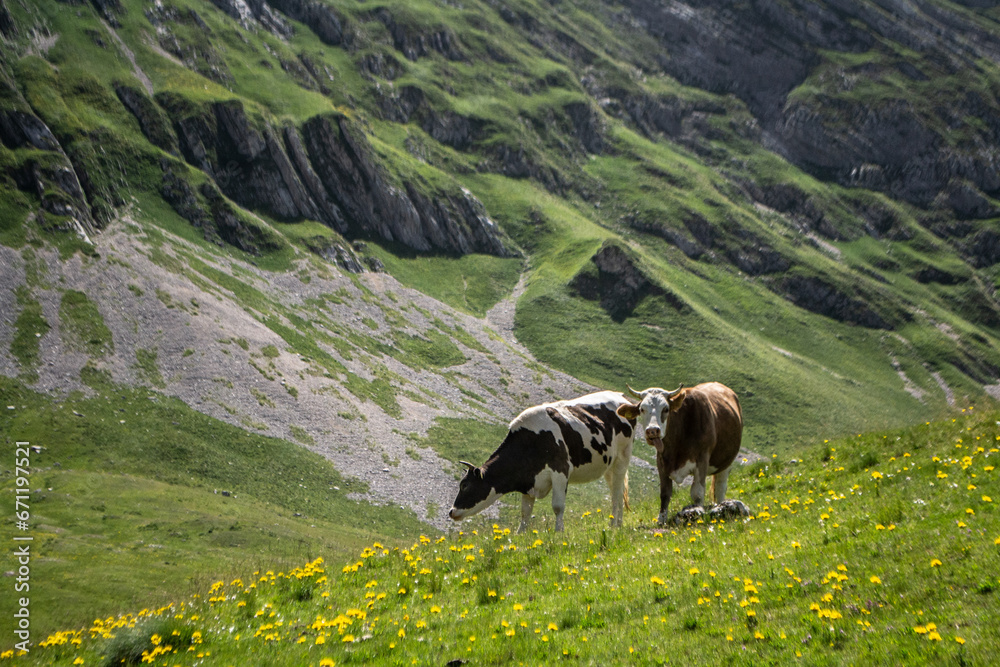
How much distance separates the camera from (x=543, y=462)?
19.7 metres

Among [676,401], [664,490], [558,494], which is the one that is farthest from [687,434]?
[558,494]

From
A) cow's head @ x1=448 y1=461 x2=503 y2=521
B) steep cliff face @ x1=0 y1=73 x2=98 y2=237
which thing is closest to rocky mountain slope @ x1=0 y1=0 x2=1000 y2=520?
steep cliff face @ x1=0 y1=73 x2=98 y2=237

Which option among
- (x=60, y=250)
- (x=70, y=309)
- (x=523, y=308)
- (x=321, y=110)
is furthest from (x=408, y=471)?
(x=321, y=110)

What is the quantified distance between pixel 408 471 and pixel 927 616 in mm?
→ 74592

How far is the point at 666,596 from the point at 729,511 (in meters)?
5.48

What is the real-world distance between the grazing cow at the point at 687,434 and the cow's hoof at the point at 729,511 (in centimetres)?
152

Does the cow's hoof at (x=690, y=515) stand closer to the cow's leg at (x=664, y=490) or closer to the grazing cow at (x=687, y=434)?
the grazing cow at (x=687, y=434)

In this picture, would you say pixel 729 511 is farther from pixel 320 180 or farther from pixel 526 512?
pixel 320 180

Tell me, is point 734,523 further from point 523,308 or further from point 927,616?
point 523,308

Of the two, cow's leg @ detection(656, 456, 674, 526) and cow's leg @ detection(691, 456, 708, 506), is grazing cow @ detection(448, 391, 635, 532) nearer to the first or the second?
cow's leg @ detection(656, 456, 674, 526)

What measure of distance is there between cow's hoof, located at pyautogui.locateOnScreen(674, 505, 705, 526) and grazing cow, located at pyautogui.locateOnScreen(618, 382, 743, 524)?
0.75 m

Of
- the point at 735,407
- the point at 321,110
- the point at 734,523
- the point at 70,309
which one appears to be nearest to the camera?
the point at 734,523

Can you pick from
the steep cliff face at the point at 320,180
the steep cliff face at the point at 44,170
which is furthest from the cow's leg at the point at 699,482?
the steep cliff face at the point at 320,180

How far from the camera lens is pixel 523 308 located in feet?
544
